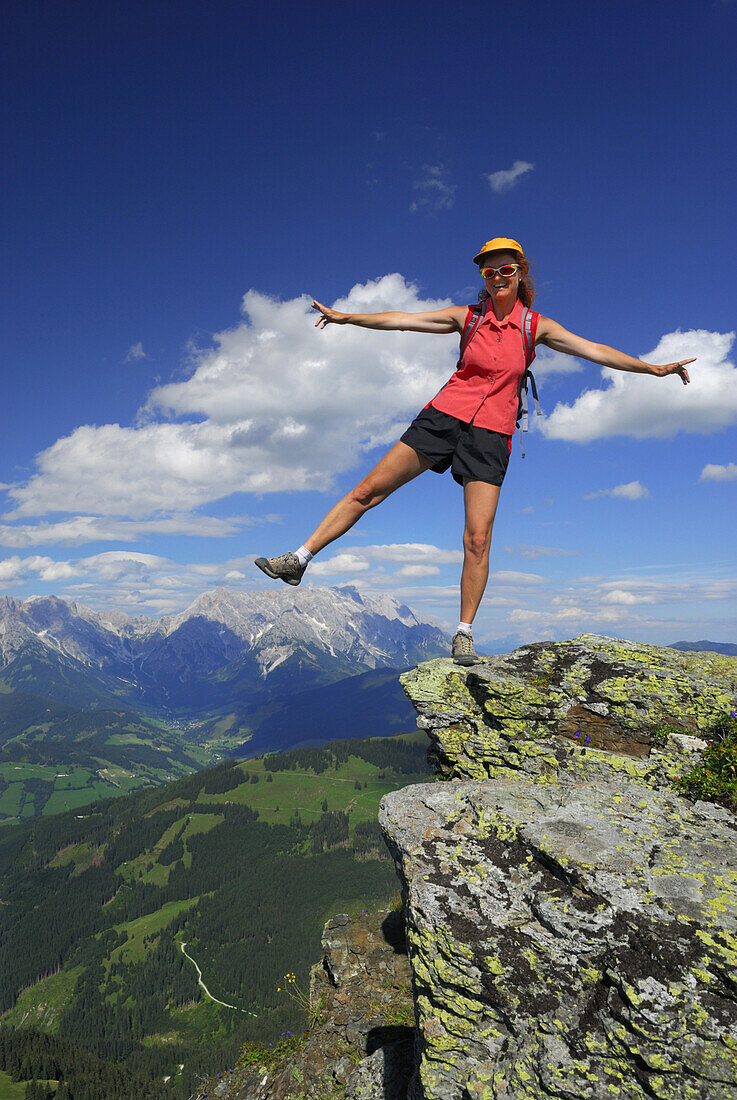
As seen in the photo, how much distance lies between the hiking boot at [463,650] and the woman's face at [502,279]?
4.50m

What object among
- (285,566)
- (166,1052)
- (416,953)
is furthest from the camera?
(166,1052)

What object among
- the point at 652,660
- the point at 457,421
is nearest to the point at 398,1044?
the point at 652,660

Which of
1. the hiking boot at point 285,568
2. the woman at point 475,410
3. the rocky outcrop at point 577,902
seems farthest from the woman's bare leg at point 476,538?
the hiking boot at point 285,568

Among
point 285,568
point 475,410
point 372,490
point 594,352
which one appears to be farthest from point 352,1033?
point 594,352

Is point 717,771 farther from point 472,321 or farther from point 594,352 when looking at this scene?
point 472,321

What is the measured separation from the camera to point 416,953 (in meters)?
4.58

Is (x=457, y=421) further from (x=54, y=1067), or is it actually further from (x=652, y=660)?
(x=54, y=1067)

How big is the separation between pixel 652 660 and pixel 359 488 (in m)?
4.60

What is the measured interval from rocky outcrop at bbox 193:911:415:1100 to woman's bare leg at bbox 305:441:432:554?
6.82 meters

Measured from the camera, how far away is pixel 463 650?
25.0 ft

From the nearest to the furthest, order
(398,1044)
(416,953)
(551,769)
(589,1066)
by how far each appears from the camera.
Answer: (589,1066) → (416,953) → (551,769) → (398,1044)

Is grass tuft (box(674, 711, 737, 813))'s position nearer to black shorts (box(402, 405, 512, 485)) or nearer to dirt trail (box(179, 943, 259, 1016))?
black shorts (box(402, 405, 512, 485))

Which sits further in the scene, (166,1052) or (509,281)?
(166,1052)

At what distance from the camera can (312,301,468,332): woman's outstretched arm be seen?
7.12 m
